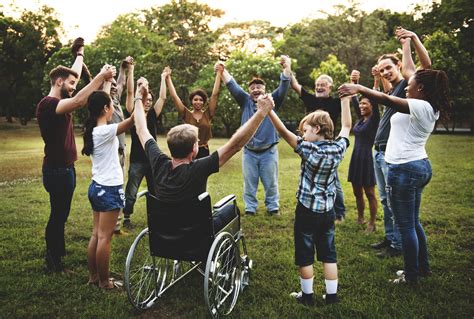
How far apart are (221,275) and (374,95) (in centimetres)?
184

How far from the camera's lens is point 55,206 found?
362 centimetres

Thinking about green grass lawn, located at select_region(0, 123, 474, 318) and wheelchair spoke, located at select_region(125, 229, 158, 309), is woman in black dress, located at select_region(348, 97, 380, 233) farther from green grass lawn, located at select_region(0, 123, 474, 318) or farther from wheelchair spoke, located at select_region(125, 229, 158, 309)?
wheelchair spoke, located at select_region(125, 229, 158, 309)

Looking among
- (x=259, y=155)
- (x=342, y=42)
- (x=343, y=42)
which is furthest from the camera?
(x=343, y=42)

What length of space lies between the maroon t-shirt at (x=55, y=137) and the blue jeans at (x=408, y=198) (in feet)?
10.4

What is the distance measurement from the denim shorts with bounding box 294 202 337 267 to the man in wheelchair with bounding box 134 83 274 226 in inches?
32.9

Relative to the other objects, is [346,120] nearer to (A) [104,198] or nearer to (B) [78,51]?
(A) [104,198]

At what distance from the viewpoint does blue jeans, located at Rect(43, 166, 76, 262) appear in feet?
11.8

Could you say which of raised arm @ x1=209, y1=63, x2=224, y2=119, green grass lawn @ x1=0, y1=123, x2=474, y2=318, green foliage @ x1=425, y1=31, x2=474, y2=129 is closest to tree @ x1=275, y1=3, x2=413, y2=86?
green foliage @ x1=425, y1=31, x2=474, y2=129

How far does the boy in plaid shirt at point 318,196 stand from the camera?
287 cm

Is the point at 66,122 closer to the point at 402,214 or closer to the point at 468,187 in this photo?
the point at 402,214

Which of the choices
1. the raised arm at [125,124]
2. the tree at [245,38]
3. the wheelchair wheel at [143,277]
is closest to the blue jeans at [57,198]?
the wheelchair wheel at [143,277]

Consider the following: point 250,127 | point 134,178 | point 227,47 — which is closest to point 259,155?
point 134,178

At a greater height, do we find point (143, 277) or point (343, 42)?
point (343, 42)

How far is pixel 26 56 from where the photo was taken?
35281 millimetres
